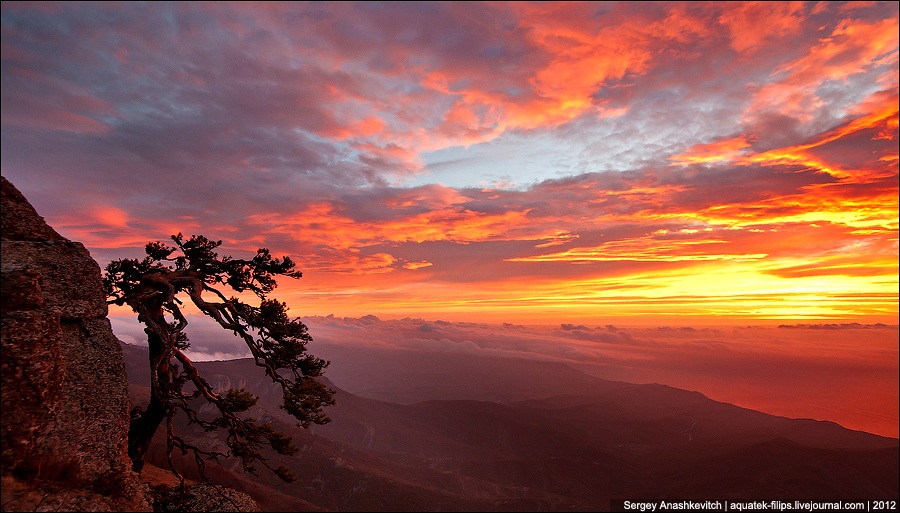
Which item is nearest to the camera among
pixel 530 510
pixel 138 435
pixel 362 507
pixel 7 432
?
pixel 7 432

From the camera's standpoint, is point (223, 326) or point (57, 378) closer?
point (57, 378)

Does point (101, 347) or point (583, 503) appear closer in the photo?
point (101, 347)

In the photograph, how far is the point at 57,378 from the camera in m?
12.7

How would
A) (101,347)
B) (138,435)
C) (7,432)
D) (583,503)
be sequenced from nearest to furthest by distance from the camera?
(7,432) → (101,347) → (138,435) → (583,503)

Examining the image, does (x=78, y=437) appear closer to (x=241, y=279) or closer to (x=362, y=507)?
(x=241, y=279)

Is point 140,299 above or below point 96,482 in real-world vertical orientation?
above

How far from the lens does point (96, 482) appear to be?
12883mm

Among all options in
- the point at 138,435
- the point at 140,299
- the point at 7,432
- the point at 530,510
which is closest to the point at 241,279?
the point at 140,299

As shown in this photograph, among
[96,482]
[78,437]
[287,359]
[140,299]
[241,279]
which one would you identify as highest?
[241,279]

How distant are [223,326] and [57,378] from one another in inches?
297

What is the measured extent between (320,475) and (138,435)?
200759mm

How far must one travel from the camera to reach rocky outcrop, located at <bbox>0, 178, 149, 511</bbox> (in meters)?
11.3

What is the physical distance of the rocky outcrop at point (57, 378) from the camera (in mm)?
11258

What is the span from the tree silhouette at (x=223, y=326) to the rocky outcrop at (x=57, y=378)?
1800mm
